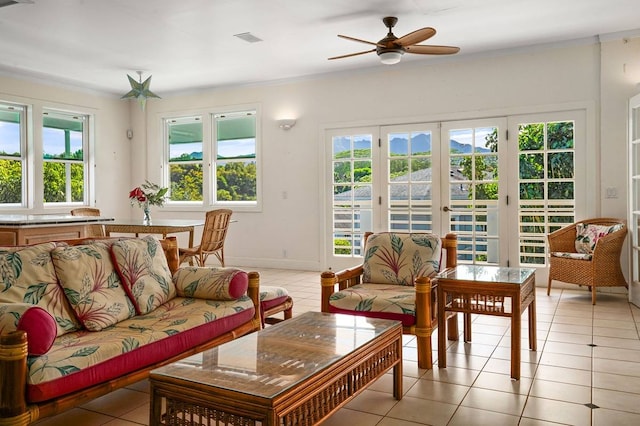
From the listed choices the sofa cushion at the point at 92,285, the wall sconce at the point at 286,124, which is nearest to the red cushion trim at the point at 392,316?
the sofa cushion at the point at 92,285

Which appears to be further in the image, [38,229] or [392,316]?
[38,229]

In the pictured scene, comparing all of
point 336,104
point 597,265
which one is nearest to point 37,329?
point 597,265

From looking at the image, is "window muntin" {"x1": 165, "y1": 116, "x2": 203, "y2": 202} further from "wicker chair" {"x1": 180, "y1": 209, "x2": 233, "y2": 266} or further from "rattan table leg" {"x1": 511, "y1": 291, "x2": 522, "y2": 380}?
"rattan table leg" {"x1": 511, "y1": 291, "x2": 522, "y2": 380}

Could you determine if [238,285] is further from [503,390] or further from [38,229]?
[38,229]

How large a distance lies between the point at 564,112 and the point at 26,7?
5.46 meters

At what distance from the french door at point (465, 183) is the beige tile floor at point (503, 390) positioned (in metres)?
1.95

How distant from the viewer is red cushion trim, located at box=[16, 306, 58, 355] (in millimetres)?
1973

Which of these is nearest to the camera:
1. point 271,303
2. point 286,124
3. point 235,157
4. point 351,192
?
point 271,303

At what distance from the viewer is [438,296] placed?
3.20 metres

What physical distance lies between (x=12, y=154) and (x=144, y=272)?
5.35 metres

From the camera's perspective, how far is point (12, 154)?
718 centimetres

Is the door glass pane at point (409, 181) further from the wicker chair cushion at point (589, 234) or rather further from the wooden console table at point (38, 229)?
the wooden console table at point (38, 229)

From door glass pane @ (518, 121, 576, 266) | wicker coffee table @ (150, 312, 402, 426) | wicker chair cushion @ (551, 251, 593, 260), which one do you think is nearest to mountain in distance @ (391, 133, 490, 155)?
door glass pane @ (518, 121, 576, 266)

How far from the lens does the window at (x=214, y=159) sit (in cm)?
796
